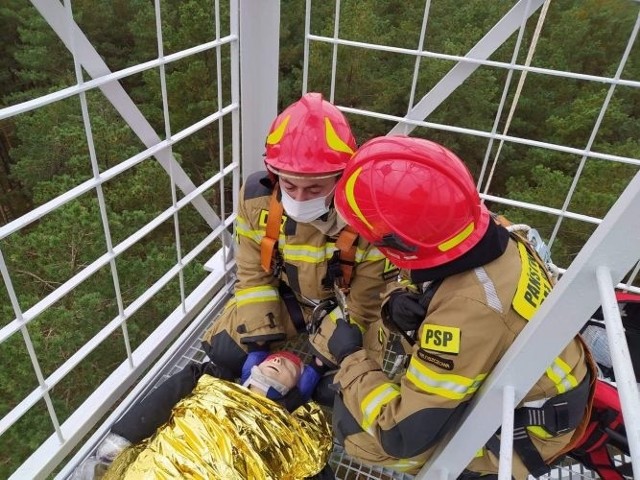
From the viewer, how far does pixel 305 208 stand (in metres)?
1.82

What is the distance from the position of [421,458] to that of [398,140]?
0.95 metres

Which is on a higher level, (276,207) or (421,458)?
Answer: (276,207)

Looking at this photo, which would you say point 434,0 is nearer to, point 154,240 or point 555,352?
point 154,240

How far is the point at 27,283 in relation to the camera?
970 centimetres

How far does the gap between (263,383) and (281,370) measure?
79 mm

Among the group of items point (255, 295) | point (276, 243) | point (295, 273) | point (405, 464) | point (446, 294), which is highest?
point (446, 294)

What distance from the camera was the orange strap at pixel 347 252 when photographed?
1.90m

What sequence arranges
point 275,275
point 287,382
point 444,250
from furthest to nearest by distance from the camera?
point 275,275, point 287,382, point 444,250

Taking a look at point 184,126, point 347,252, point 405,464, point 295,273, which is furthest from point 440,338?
point 184,126

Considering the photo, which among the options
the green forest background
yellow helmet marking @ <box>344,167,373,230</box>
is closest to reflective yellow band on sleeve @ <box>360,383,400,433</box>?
yellow helmet marking @ <box>344,167,373,230</box>

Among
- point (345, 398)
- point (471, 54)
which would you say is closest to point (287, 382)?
point (345, 398)

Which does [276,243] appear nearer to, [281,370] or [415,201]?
[281,370]

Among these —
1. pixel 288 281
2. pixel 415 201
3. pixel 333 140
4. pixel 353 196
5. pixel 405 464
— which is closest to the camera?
pixel 415 201

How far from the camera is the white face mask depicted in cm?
181
